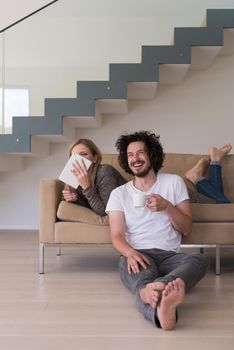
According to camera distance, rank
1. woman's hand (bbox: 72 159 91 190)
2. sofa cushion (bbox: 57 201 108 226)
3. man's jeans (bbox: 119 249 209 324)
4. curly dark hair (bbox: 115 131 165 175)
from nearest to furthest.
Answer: man's jeans (bbox: 119 249 209 324), curly dark hair (bbox: 115 131 165 175), woman's hand (bbox: 72 159 91 190), sofa cushion (bbox: 57 201 108 226)

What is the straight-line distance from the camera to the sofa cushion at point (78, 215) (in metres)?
2.72

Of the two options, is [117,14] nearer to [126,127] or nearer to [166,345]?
[126,127]

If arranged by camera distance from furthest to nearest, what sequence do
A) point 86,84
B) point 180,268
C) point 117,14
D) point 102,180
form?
1. point 117,14
2. point 86,84
3. point 102,180
4. point 180,268

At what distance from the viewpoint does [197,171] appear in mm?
3281

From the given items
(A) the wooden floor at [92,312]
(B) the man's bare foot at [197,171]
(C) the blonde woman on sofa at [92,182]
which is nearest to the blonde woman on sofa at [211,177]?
(B) the man's bare foot at [197,171]

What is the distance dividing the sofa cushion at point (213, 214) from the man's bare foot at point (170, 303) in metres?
1.10

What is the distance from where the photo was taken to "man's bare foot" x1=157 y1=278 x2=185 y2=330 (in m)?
1.68

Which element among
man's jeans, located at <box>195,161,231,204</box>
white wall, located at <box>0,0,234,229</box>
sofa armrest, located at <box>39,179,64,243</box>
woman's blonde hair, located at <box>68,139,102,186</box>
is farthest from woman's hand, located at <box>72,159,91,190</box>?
white wall, located at <box>0,0,234,229</box>

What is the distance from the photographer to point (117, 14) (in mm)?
4625

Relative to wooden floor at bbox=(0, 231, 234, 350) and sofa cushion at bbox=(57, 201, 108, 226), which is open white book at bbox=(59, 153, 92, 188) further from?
wooden floor at bbox=(0, 231, 234, 350)

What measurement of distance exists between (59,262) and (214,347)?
180 cm

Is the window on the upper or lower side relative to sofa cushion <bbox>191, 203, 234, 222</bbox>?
upper

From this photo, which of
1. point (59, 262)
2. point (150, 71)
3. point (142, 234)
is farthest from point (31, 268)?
point (150, 71)

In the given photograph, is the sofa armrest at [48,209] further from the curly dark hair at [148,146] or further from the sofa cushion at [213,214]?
the sofa cushion at [213,214]
